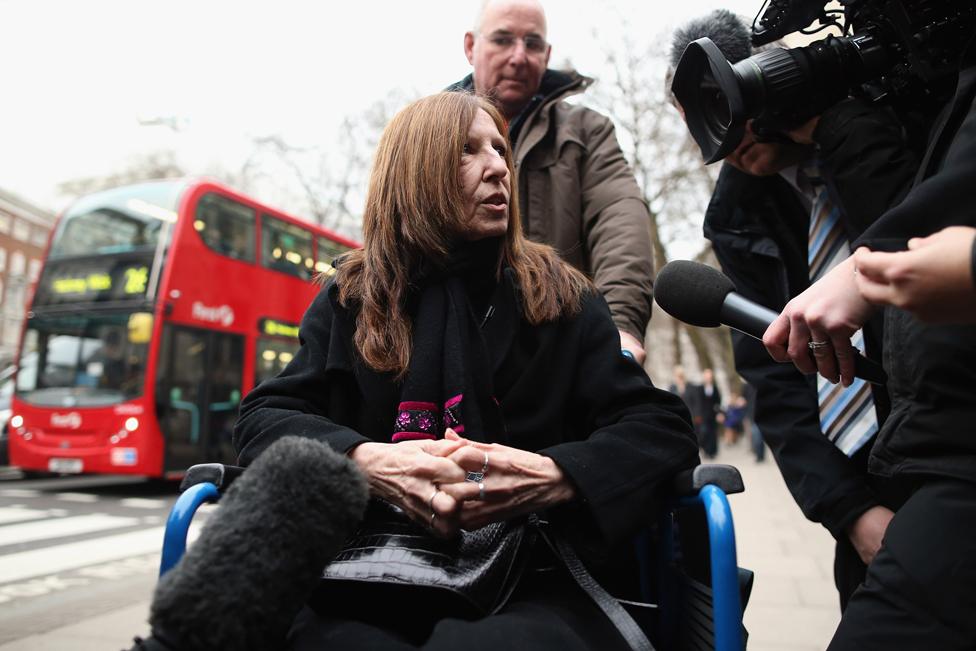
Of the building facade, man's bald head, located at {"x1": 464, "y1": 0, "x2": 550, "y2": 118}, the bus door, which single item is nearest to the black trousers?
man's bald head, located at {"x1": 464, "y1": 0, "x2": 550, "y2": 118}

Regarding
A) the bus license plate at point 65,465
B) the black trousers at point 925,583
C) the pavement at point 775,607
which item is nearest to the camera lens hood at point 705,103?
the black trousers at point 925,583

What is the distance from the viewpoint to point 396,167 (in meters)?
1.95

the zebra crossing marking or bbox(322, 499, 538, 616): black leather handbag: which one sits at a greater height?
bbox(322, 499, 538, 616): black leather handbag

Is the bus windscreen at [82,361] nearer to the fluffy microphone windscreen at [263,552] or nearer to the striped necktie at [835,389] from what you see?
the striped necktie at [835,389]

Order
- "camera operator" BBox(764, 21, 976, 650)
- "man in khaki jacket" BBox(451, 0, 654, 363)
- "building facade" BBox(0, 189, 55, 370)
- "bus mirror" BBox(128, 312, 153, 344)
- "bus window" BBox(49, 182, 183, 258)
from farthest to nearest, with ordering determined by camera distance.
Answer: "building facade" BBox(0, 189, 55, 370) → "bus window" BBox(49, 182, 183, 258) → "bus mirror" BBox(128, 312, 153, 344) → "man in khaki jacket" BBox(451, 0, 654, 363) → "camera operator" BBox(764, 21, 976, 650)

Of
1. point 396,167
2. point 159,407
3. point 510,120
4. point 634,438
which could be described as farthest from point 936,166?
point 159,407

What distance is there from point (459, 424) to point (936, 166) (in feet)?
3.31

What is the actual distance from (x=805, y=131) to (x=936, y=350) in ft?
2.26

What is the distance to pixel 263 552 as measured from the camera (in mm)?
1068

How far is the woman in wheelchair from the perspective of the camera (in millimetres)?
1432

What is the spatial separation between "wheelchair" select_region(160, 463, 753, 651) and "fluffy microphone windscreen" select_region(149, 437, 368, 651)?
1.06ft

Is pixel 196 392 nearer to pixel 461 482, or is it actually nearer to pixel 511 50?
pixel 511 50

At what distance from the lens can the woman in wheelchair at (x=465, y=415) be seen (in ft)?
4.70

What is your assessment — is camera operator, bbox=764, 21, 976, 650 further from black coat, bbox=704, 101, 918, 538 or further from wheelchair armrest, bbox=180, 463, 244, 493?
wheelchair armrest, bbox=180, 463, 244, 493
